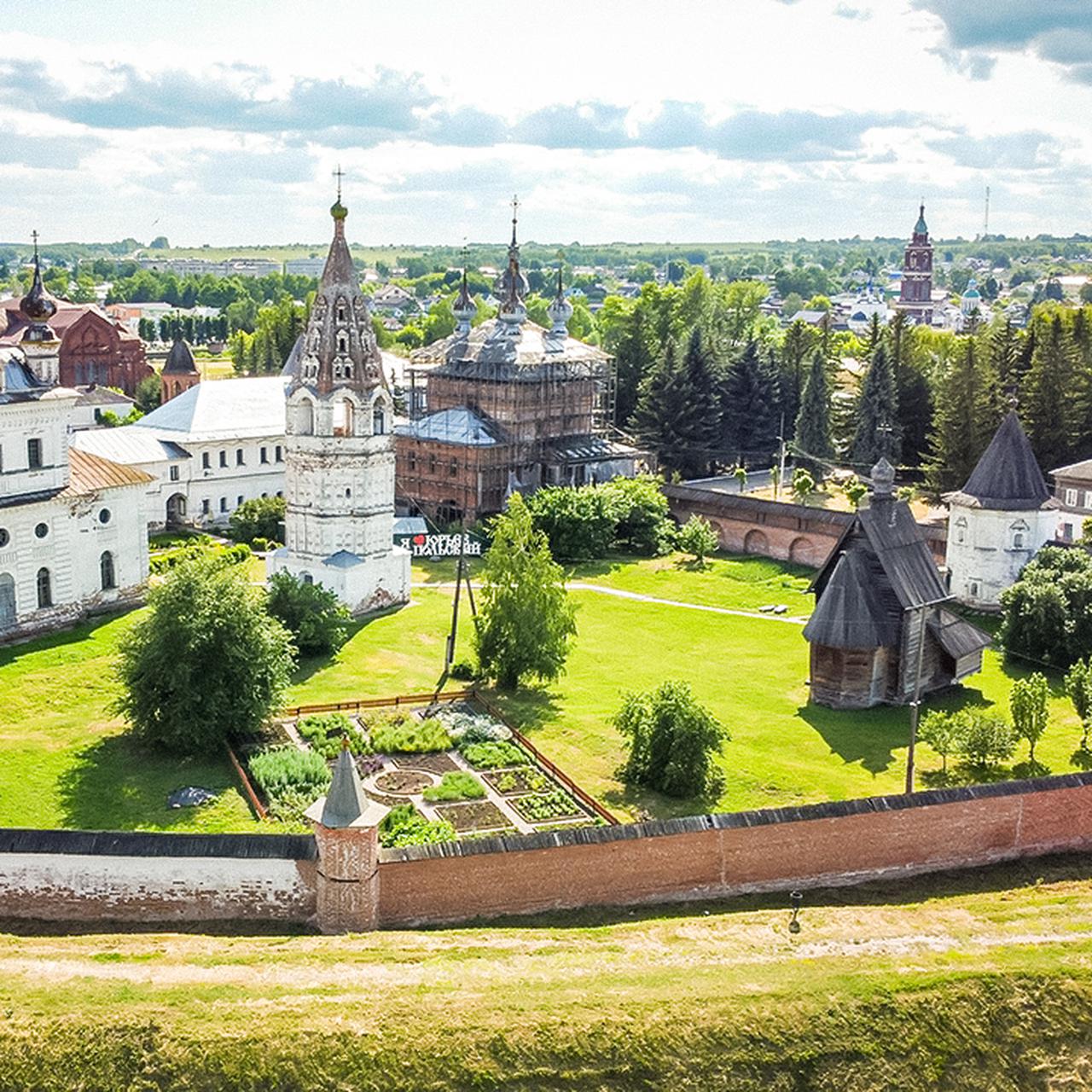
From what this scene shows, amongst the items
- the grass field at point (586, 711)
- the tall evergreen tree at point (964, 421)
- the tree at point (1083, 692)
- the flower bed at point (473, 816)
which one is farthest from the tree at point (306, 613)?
the tall evergreen tree at point (964, 421)

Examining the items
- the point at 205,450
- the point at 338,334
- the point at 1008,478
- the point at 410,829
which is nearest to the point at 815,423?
the point at 1008,478

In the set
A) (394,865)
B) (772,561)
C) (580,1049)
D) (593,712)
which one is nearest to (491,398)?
(772,561)

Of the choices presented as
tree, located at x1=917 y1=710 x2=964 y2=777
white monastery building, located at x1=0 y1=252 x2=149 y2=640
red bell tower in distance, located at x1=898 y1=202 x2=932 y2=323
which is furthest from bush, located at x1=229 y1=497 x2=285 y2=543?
red bell tower in distance, located at x1=898 y1=202 x2=932 y2=323

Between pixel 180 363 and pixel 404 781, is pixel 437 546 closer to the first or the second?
pixel 404 781

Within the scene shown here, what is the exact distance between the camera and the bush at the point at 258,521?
4841 centimetres

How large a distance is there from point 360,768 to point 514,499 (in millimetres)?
9083

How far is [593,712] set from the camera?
31.0 meters

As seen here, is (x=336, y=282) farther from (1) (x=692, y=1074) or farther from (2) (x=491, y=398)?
(1) (x=692, y=1074)

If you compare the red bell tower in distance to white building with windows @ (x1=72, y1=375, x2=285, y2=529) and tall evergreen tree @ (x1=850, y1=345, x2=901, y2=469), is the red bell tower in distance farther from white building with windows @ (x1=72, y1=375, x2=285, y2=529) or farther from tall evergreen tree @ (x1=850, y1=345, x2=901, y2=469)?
white building with windows @ (x1=72, y1=375, x2=285, y2=529)

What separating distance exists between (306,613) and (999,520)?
66.4 ft

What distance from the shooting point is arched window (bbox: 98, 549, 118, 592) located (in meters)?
37.6

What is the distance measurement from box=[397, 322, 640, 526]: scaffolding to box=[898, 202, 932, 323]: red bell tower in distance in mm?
95395

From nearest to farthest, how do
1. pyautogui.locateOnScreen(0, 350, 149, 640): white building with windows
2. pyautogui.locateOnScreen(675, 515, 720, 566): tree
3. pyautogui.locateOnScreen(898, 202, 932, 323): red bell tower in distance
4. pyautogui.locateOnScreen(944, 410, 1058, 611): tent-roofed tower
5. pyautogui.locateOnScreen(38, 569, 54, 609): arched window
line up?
1. pyautogui.locateOnScreen(0, 350, 149, 640): white building with windows
2. pyautogui.locateOnScreen(38, 569, 54, 609): arched window
3. pyautogui.locateOnScreen(944, 410, 1058, 611): tent-roofed tower
4. pyautogui.locateOnScreen(675, 515, 720, 566): tree
5. pyautogui.locateOnScreen(898, 202, 932, 323): red bell tower in distance

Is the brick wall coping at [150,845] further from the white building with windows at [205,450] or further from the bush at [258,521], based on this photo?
the white building with windows at [205,450]
